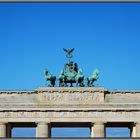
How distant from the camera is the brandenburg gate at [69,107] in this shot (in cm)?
4562

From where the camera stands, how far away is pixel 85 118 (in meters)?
45.9

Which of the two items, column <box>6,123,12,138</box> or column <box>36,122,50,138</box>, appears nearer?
column <box>36,122,50,138</box>

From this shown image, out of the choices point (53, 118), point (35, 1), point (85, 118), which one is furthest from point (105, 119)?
point (35, 1)

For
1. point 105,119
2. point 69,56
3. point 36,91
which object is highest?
point 69,56

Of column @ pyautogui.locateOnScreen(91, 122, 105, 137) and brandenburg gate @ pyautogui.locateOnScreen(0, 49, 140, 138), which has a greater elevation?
brandenburg gate @ pyautogui.locateOnScreen(0, 49, 140, 138)

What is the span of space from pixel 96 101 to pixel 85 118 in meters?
1.97

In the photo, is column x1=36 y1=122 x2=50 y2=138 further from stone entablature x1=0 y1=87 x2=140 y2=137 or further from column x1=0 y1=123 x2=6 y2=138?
column x1=0 y1=123 x2=6 y2=138

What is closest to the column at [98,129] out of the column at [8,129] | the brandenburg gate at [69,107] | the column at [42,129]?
the brandenburg gate at [69,107]

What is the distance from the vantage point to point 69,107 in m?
45.6

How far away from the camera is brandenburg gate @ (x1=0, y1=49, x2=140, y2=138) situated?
150 feet

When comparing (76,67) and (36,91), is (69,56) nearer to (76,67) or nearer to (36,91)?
(76,67)

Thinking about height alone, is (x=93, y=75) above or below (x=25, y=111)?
above

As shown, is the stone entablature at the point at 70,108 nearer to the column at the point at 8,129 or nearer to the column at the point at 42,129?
the column at the point at 42,129

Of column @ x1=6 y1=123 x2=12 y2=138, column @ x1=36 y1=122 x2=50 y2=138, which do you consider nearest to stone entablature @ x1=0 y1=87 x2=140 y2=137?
column @ x1=36 y1=122 x2=50 y2=138
